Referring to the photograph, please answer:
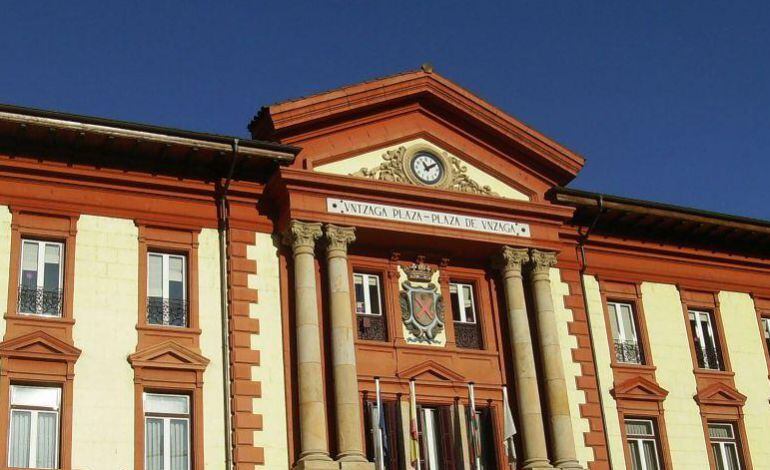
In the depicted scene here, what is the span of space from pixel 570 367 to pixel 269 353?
315 inches

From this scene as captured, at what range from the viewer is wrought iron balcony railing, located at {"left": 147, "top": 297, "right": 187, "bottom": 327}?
25094 mm

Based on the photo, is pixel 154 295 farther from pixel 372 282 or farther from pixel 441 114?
pixel 441 114

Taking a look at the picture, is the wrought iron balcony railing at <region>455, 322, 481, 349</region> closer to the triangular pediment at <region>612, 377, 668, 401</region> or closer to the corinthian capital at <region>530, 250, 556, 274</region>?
the corinthian capital at <region>530, 250, 556, 274</region>

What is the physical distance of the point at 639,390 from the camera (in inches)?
1161

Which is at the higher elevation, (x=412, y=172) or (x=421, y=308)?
(x=412, y=172)

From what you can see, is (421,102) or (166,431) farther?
(421,102)

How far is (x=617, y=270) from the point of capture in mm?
31156

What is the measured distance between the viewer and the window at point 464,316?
28172 millimetres

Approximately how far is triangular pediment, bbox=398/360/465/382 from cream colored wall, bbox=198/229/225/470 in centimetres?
433

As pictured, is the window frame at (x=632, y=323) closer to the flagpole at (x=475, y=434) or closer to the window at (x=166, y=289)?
the flagpole at (x=475, y=434)

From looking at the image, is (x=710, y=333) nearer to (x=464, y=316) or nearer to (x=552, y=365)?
(x=552, y=365)

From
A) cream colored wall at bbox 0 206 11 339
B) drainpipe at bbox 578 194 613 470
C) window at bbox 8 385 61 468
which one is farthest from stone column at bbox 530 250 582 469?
cream colored wall at bbox 0 206 11 339

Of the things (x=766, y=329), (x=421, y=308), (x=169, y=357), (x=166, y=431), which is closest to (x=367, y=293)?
(x=421, y=308)

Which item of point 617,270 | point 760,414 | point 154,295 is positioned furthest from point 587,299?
point 154,295
